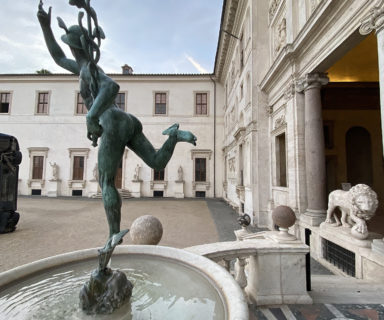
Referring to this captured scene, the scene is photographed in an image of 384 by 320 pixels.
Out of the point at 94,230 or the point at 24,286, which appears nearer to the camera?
the point at 24,286

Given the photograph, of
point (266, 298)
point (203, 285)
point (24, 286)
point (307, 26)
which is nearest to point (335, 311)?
point (266, 298)

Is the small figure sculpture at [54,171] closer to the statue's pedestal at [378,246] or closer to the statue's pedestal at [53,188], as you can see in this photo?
the statue's pedestal at [53,188]

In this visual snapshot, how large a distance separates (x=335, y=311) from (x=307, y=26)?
5678 mm

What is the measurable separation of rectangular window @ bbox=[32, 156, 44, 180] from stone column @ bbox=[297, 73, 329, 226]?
21001 mm

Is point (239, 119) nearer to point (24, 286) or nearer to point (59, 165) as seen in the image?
point (24, 286)

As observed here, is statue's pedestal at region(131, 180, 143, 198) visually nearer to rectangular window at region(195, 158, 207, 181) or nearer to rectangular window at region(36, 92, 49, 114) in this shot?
rectangular window at region(195, 158, 207, 181)

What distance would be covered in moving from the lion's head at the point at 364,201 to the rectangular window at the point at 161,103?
17233 mm

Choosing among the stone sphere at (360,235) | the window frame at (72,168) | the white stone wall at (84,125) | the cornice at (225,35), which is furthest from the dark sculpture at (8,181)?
the cornice at (225,35)

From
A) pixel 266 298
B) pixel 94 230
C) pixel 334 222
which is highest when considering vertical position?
pixel 334 222

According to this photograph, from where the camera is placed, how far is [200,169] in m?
18.5

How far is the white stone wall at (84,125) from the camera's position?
1830 centimetres

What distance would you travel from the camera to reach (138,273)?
1727 millimetres

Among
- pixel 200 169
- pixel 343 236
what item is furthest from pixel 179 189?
pixel 343 236

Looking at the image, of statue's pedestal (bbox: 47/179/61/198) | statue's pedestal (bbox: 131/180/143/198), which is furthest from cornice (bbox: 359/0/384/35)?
statue's pedestal (bbox: 47/179/61/198)
